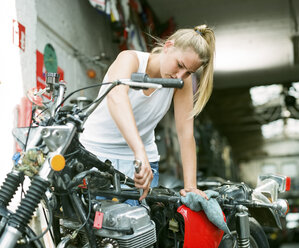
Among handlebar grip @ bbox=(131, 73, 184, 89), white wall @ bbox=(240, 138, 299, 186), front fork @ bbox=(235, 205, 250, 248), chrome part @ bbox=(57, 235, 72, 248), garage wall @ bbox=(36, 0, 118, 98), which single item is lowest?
white wall @ bbox=(240, 138, 299, 186)

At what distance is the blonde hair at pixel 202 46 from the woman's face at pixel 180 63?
0.08ft

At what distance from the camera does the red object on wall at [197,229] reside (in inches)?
71.5

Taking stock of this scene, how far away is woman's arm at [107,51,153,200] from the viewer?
149 centimetres

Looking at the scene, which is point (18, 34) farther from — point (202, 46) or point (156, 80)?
point (156, 80)

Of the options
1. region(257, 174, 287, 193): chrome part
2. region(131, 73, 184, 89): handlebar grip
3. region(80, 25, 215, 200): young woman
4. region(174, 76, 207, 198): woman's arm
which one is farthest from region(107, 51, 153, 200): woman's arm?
region(257, 174, 287, 193): chrome part

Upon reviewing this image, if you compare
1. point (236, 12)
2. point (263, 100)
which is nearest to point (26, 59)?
point (236, 12)

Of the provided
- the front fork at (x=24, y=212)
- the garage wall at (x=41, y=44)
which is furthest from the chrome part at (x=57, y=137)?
the garage wall at (x=41, y=44)

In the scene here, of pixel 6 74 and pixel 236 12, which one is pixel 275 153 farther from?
pixel 6 74

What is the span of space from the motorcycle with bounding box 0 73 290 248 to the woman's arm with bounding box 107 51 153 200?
0.49 ft

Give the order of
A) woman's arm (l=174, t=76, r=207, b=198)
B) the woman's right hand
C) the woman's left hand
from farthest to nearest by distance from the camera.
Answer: woman's arm (l=174, t=76, r=207, b=198) < the woman's left hand < the woman's right hand

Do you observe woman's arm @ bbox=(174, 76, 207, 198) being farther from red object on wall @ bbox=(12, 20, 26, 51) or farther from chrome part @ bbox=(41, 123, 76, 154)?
red object on wall @ bbox=(12, 20, 26, 51)

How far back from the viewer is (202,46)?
1822mm

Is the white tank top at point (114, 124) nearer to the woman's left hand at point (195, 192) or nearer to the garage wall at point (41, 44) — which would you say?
the woman's left hand at point (195, 192)

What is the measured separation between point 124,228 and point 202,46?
2.89 ft
